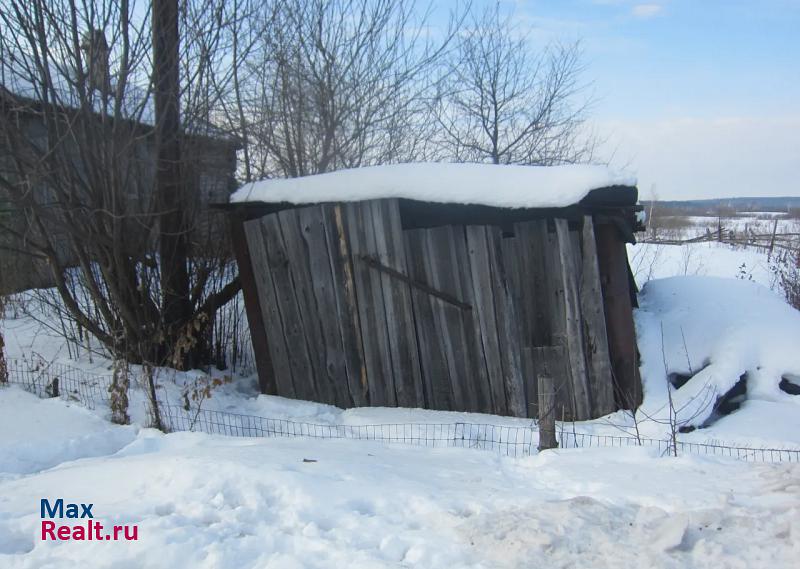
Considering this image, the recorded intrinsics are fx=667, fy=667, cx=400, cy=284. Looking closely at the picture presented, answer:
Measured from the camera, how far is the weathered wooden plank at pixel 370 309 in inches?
247

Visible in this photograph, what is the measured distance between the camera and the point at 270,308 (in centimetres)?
697

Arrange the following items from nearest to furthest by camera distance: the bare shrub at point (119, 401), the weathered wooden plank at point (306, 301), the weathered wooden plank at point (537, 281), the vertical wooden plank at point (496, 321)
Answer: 1. the bare shrub at point (119, 401)
2. the weathered wooden plank at point (537, 281)
3. the vertical wooden plank at point (496, 321)
4. the weathered wooden plank at point (306, 301)

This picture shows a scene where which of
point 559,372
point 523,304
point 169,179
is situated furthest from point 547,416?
point 169,179

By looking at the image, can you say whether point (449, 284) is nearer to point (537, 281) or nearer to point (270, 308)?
point (537, 281)

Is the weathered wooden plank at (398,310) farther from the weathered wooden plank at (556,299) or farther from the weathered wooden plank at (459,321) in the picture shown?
the weathered wooden plank at (556,299)

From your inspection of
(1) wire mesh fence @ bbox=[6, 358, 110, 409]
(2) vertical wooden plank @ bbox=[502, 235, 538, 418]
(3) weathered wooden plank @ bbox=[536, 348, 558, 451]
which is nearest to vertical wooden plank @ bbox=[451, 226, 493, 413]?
(2) vertical wooden plank @ bbox=[502, 235, 538, 418]

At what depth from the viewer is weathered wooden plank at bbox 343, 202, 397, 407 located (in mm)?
6273

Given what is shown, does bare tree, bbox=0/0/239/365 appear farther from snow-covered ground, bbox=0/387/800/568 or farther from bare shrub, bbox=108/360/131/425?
snow-covered ground, bbox=0/387/800/568

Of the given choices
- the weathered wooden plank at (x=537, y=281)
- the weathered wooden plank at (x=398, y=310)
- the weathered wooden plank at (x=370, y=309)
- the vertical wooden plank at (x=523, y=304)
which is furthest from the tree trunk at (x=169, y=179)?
the weathered wooden plank at (x=537, y=281)

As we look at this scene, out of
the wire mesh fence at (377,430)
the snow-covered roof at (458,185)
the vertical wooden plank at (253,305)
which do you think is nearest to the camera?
the wire mesh fence at (377,430)

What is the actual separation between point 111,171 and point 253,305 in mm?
1915

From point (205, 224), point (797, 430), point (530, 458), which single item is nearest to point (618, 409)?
point (797, 430)

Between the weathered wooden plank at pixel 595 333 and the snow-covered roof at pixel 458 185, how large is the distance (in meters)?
0.45

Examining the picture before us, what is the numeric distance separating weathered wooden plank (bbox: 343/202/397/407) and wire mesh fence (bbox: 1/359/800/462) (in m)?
0.63
